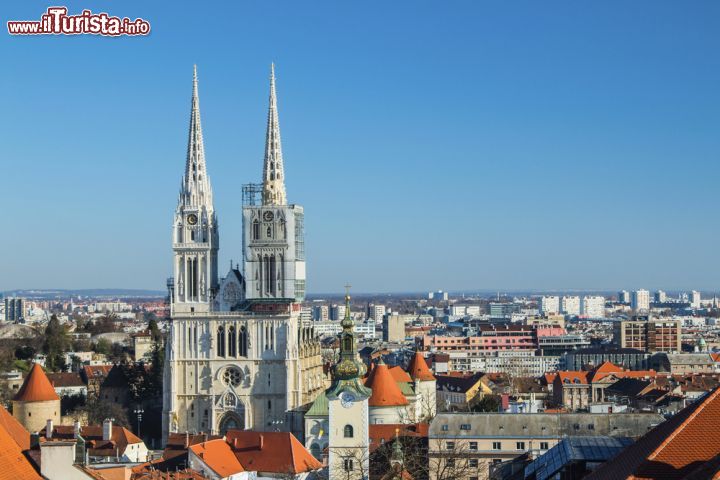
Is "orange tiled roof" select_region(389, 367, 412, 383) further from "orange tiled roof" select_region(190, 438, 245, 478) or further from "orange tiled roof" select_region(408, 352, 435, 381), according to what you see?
"orange tiled roof" select_region(190, 438, 245, 478)

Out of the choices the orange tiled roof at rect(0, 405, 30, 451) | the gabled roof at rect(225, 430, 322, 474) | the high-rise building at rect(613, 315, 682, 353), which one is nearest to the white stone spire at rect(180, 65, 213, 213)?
the gabled roof at rect(225, 430, 322, 474)

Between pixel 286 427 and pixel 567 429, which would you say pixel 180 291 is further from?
pixel 567 429

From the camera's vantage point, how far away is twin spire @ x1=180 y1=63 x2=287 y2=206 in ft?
299

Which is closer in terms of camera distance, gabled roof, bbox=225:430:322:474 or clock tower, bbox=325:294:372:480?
clock tower, bbox=325:294:372:480

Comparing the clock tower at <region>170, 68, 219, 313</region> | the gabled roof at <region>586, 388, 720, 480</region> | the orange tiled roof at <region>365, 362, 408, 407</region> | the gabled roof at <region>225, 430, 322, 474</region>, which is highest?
the clock tower at <region>170, 68, 219, 313</region>

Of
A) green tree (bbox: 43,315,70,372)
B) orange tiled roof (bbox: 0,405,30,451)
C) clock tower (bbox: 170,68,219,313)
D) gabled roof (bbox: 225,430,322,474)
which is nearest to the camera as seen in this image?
orange tiled roof (bbox: 0,405,30,451)

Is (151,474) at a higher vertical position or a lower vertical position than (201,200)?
lower

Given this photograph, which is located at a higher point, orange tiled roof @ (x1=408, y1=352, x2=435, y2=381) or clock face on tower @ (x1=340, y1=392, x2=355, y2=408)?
clock face on tower @ (x1=340, y1=392, x2=355, y2=408)

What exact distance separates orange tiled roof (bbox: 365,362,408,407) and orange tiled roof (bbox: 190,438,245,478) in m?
21.5

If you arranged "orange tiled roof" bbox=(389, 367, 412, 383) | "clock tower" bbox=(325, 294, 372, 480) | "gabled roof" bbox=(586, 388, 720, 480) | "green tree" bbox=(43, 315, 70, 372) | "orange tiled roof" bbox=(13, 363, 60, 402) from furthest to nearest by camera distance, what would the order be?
1. "green tree" bbox=(43, 315, 70, 372)
2. "orange tiled roof" bbox=(389, 367, 412, 383)
3. "orange tiled roof" bbox=(13, 363, 60, 402)
4. "clock tower" bbox=(325, 294, 372, 480)
5. "gabled roof" bbox=(586, 388, 720, 480)

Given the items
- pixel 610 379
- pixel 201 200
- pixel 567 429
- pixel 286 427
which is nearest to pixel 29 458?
pixel 567 429

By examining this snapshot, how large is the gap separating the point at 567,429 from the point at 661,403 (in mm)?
35154

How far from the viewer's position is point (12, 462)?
27609 mm

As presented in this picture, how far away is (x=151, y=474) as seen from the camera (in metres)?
48.4
